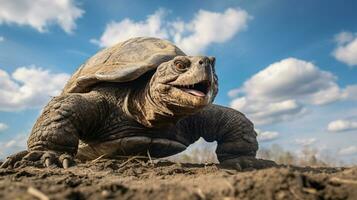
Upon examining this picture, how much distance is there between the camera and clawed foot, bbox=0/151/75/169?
4402mm

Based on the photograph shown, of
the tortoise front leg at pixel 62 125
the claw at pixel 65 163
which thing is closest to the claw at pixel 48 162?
the claw at pixel 65 163

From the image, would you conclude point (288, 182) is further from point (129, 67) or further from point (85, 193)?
point (129, 67)

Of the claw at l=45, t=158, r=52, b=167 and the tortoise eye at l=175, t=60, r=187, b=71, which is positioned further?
the tortoise eye at l=175, t=60, r=187, b=71

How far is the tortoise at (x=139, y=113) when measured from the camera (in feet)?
17.6

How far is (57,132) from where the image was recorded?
538cm

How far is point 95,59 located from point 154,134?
1.99m

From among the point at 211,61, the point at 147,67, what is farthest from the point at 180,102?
the point at 147,67

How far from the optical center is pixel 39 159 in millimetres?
4699

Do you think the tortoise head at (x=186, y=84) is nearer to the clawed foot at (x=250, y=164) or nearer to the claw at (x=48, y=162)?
the clawed foot at (x=250, y=164)

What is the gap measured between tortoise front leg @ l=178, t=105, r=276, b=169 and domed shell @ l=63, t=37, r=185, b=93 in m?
1.29

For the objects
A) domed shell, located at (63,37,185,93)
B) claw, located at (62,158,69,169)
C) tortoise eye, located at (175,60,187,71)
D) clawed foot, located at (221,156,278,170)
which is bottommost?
claw, located at (62,158,69,169)

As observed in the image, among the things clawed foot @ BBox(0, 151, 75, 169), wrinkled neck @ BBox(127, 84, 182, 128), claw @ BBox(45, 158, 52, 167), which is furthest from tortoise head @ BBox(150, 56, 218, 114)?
claw @ BBox(45, 158, 52, 167)

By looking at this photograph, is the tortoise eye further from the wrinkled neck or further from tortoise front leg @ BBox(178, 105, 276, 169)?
tortoise front leg @ BBox(178, 105, 276, 169)

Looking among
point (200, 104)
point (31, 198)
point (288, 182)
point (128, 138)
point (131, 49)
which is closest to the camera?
point (31, 198)
